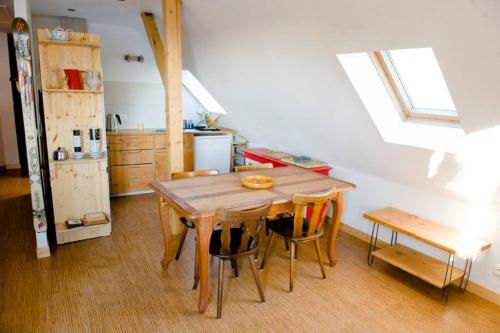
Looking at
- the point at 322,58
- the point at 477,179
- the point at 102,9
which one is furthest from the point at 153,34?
the point at 477,179

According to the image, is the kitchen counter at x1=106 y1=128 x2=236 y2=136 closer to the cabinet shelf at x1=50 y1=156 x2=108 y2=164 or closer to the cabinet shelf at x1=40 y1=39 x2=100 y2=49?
the cabinet shelf at x1=50 y1=156 x2=108 y2=164

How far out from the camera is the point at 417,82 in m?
2.78

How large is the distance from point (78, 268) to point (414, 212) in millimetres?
3068

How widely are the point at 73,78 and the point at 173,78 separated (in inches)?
36.9

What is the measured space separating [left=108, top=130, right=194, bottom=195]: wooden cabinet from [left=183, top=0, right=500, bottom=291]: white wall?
1148mm

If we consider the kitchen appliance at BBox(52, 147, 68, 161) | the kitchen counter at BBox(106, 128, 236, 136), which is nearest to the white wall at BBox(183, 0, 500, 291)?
the kitchen counter at BBox(106, 128, 236, 136)

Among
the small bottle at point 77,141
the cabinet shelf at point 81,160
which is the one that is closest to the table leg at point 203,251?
the cabinet shelf at point 81,160

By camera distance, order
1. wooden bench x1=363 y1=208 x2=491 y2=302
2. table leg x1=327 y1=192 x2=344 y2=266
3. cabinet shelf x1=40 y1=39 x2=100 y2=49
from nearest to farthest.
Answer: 1. wooden bench x1=363 y1=208 x2=491 y2=302
2. table leg x1=327 y1=192 x2=344 y2=266
3. cabinet shelf x1=40 y1=39 x2=100 y2=49

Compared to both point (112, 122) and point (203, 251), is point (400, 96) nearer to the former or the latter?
point (203, 251)

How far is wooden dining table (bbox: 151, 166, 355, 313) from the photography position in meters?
2.28

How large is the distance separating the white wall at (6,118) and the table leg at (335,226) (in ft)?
18.7

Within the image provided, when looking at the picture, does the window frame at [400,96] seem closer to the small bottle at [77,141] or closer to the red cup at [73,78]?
the red cup at [73,78]

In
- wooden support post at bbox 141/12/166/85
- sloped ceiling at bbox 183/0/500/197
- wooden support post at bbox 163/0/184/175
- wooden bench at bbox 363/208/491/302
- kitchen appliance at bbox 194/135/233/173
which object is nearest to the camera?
sloped ceiling at bbox 183/0/500/197

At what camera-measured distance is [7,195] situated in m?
4.75
